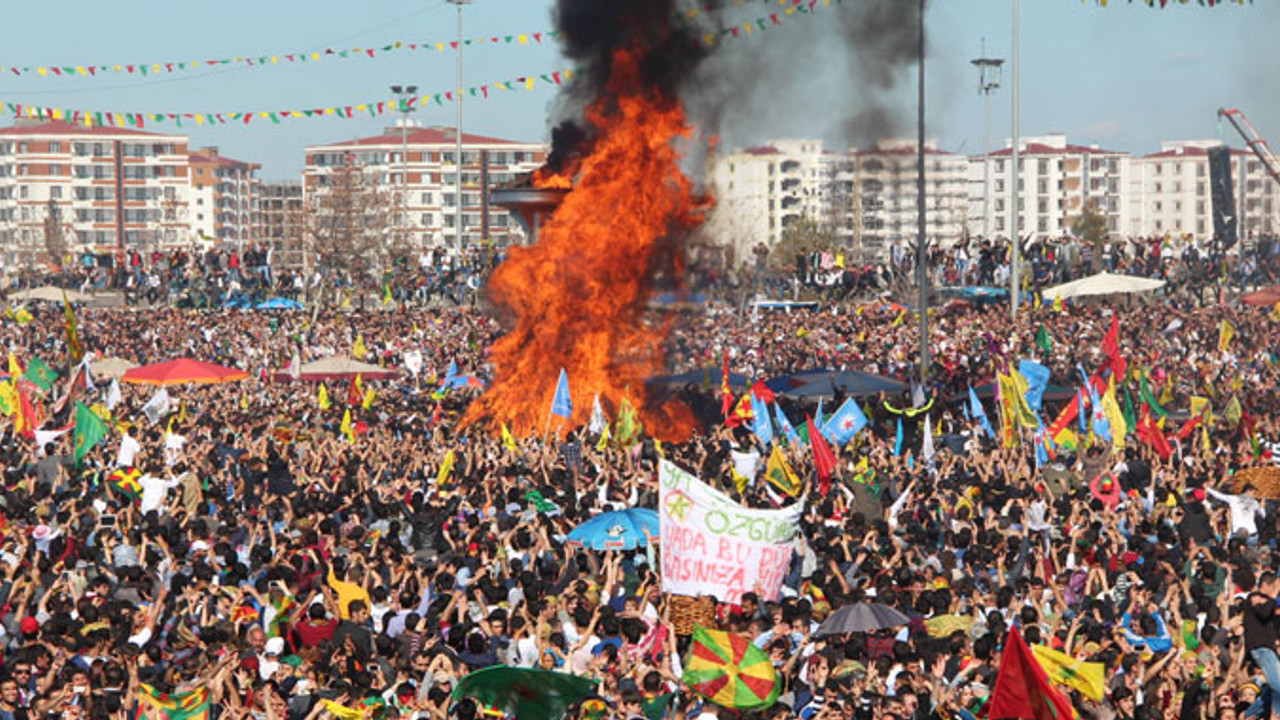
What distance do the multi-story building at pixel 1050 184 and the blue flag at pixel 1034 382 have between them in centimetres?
14325

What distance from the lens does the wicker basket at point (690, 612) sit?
12.6 meters

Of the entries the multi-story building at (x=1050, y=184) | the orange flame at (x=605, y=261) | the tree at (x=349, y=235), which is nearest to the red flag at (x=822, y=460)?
the orange flame at (x=605, y=261)

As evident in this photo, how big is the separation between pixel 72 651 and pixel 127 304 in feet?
148

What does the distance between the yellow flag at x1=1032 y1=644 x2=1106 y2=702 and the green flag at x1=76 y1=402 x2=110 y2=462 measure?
1342 centimetres

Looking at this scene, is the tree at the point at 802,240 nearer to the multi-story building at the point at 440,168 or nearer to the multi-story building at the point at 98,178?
the multi-story building at the point at 440,168

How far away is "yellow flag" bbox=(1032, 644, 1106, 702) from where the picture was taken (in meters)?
9.92

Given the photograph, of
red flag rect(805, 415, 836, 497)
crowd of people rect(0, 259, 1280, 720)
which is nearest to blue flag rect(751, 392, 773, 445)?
crowd of people rect(0, 259, 1280, 720)

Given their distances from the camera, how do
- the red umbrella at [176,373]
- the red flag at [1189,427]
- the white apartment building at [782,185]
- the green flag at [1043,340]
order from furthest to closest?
the white apartment building at [782,185] < the green flag at [1043,340] < the red umbrella at [176,373] < the red flag at [1189,427]

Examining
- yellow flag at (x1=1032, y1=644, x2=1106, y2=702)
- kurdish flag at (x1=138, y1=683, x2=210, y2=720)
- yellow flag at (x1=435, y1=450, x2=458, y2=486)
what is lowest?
kurdish flag at (x1=138, y1=683, x2=210, y2=720)

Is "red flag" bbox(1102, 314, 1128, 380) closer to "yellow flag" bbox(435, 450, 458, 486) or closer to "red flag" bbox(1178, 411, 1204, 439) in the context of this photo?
"red flag" bbox(1178, 411, 1204, 439)

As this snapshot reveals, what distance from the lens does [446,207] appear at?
154 meters

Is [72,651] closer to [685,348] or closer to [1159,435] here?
[1159,435]

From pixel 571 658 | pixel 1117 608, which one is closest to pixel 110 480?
pixel 571 658

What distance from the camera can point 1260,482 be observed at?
1781cm
